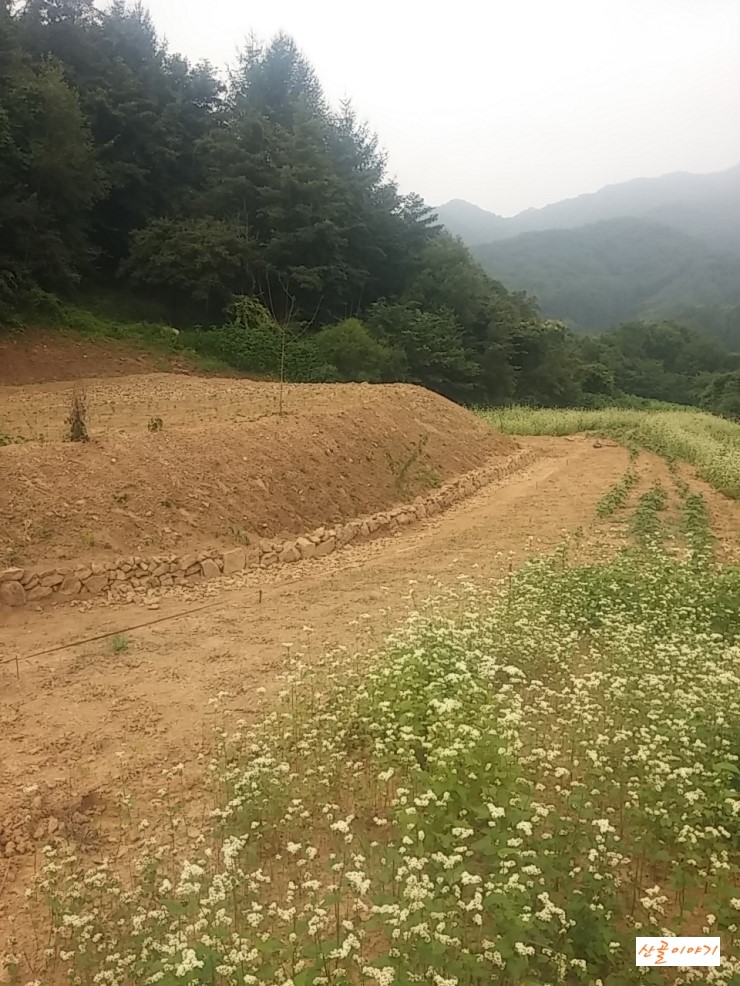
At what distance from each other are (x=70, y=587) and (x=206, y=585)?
1.07 m

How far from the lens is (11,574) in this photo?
19.5 feet

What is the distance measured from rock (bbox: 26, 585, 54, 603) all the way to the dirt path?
0.20m

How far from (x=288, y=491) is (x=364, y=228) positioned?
1645 cm

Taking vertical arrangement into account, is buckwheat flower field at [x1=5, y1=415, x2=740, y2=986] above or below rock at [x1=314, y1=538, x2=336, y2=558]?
above

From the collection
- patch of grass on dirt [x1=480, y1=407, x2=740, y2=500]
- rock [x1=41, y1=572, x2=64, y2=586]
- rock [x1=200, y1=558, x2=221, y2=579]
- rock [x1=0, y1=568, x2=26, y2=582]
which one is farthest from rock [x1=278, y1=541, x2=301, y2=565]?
patch of grass on dirt [x1=480, y1=407, x2=740, y2=500]

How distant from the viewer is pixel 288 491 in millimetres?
8312

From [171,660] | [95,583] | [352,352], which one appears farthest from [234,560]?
[352,352]

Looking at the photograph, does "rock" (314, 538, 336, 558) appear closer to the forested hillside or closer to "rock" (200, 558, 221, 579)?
"rock" (200, 558, 221, 579)

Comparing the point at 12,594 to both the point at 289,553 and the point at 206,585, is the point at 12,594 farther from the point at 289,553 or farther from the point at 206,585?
the point at 289,553

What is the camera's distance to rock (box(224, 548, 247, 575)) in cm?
696

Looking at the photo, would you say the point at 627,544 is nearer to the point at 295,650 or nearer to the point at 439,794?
the point at 295,650

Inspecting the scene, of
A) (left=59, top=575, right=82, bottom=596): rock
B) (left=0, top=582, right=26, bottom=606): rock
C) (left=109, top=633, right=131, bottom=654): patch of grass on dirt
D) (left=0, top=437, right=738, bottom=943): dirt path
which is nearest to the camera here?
(left=0, top=437, right=738, bottom=943): dirt path

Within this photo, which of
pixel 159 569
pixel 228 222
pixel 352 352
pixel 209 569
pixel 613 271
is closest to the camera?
pixel 159 569

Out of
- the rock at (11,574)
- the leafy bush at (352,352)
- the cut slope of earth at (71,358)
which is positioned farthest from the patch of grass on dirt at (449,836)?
the leafy bush at (352,352)
